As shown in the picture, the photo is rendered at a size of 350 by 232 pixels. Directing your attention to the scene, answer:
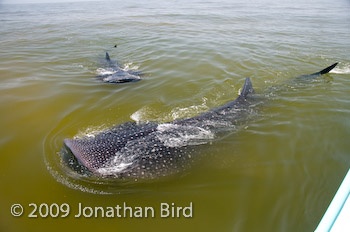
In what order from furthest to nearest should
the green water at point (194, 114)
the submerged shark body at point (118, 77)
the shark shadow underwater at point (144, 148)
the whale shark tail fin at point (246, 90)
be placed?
the submerged shark body at point (118, 77), the whale shark tail fin at point (246, 90), the shark shadow underwater at point (144, 148), the green water at point (194, 114)

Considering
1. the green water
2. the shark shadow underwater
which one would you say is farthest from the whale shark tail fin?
the shark shadow underwater

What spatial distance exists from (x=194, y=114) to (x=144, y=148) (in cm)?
218

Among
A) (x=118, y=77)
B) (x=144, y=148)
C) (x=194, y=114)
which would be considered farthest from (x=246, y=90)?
(x=118, y=77)

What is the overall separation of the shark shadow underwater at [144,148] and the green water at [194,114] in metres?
0.21

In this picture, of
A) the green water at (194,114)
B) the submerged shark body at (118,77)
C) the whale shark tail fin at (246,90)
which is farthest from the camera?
the submerged shark body at (118,77)

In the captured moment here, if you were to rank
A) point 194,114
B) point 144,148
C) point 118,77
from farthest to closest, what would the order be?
point 118,77 < point 194,114 < point 144,148

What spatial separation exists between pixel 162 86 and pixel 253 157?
3992mm

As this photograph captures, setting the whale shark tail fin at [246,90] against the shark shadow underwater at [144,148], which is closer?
the shark shadow underwater at [144,148]

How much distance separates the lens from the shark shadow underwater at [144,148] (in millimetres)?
3566

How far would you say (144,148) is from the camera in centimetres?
389

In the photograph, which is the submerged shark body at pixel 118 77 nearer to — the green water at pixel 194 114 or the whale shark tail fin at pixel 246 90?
the green water at pixel 194 114

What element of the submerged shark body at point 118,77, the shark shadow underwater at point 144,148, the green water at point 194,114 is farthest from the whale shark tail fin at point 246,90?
the submerged shark body at point 118,77

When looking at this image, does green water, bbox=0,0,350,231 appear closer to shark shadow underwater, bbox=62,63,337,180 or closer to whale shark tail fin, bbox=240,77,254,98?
shark shadow underwater, bbox=62,63,337,180

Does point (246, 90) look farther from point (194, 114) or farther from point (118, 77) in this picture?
point (118, 77)
